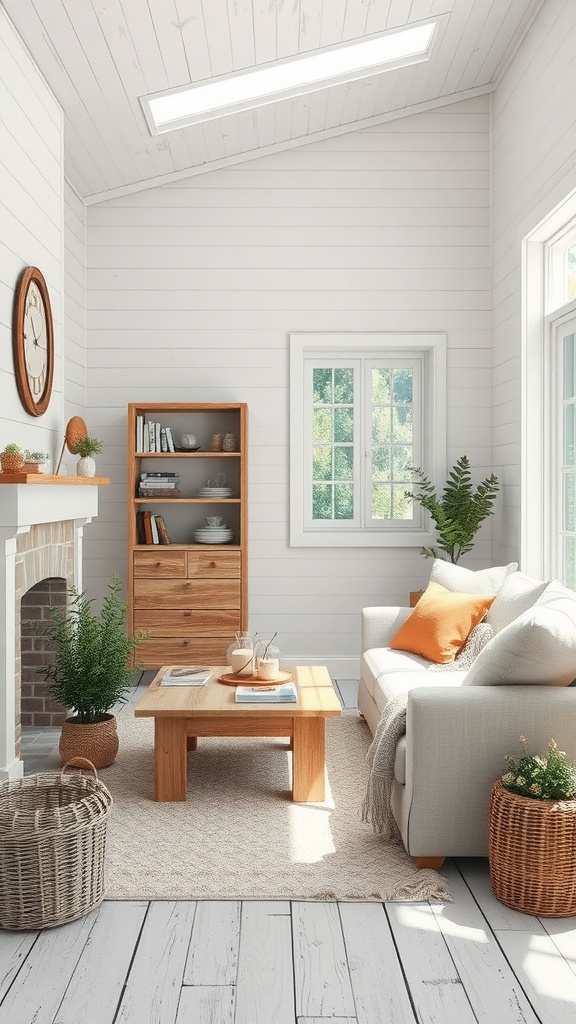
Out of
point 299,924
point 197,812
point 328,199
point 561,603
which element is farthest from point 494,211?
point 299,924

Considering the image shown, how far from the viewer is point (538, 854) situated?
8.55 ft

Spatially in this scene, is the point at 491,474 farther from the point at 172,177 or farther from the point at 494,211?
the point at 172,177

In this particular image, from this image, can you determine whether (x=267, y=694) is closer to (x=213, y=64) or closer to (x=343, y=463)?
(x=343, y=463)

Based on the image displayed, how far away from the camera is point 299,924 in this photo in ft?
8.47

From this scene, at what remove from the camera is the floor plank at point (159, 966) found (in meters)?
2.14

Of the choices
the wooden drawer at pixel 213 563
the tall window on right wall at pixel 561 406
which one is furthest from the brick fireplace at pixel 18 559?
the tall window on right wall at pixel 561 406

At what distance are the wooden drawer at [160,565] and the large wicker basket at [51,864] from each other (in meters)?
3.00

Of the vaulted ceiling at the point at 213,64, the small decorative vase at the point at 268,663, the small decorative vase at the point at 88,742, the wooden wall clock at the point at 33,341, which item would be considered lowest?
the small decorative vase at the point at 88,742

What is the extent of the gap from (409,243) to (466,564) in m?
2.12

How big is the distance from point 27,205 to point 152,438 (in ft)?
6.17

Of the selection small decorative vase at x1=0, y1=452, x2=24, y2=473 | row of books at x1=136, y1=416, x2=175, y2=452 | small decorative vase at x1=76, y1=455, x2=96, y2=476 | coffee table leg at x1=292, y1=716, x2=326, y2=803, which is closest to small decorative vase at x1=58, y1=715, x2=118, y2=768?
coffee table leg at x1=292, y1=716, x2=326, y2=803

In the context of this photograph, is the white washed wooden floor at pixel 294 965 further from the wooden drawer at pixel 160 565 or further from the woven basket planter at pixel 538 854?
the wooden drawer at pixel 160 565

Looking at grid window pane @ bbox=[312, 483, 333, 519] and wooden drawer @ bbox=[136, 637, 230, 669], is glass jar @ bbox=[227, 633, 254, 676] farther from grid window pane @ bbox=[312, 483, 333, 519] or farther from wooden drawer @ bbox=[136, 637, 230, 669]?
grid window pane @ bbox=[312, 483, 333, 519]

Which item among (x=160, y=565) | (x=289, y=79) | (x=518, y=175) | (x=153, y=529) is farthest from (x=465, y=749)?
(x=289, y=79)
